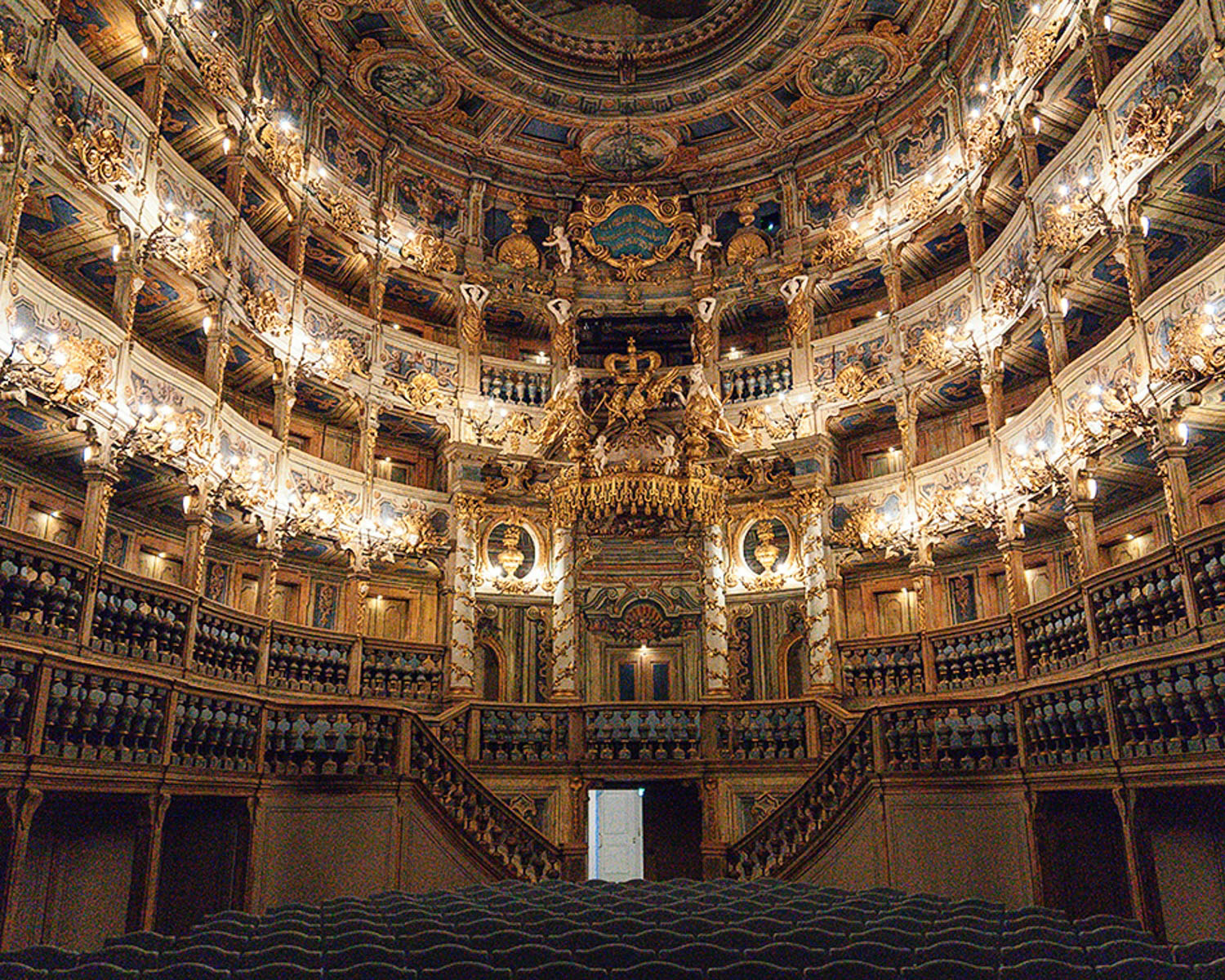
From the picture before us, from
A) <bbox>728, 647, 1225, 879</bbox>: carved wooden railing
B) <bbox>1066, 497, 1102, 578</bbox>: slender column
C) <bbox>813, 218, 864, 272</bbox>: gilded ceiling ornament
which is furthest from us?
<bbox>813, 218, 864, 272</bbox>: gilded ceiling ornament

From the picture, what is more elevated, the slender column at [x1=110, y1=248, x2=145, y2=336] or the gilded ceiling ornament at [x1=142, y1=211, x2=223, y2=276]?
the gilded ceiling ornament at [x1=142, y1=211, x2=223, y2=276]

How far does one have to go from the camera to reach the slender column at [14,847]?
29.5ft

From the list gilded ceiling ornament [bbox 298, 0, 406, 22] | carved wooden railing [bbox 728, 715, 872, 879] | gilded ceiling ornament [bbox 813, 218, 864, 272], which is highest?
gilded ceiling ornament [bbox 298, 0, 406, 22]

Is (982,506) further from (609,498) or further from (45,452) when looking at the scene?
(45,452)

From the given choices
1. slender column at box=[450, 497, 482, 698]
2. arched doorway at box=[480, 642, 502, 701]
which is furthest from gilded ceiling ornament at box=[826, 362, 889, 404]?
arched doorway at box=[480, 642, 502, 701]

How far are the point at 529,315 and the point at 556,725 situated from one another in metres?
11.3

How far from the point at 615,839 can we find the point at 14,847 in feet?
59.2

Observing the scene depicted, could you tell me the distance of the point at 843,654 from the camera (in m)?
20.9

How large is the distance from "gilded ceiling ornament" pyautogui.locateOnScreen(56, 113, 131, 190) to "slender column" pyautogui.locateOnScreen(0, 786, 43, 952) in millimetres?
9664

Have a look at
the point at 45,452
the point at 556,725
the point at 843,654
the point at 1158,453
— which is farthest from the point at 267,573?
the point at 1158,453

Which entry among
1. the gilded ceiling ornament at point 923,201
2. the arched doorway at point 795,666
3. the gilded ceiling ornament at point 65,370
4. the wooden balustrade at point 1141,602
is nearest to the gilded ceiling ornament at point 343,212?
the gilded ceiling ornament at point 65,370

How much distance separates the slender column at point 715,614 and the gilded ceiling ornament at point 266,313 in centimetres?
1066

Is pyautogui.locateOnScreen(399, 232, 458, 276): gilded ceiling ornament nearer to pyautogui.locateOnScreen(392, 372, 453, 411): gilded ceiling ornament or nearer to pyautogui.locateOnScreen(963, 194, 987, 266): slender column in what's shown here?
pyautogui.locateOnScreen(392, 372, 453, 411): gilded ceiling ornament

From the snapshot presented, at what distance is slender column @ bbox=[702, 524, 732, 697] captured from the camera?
69.7 ft
